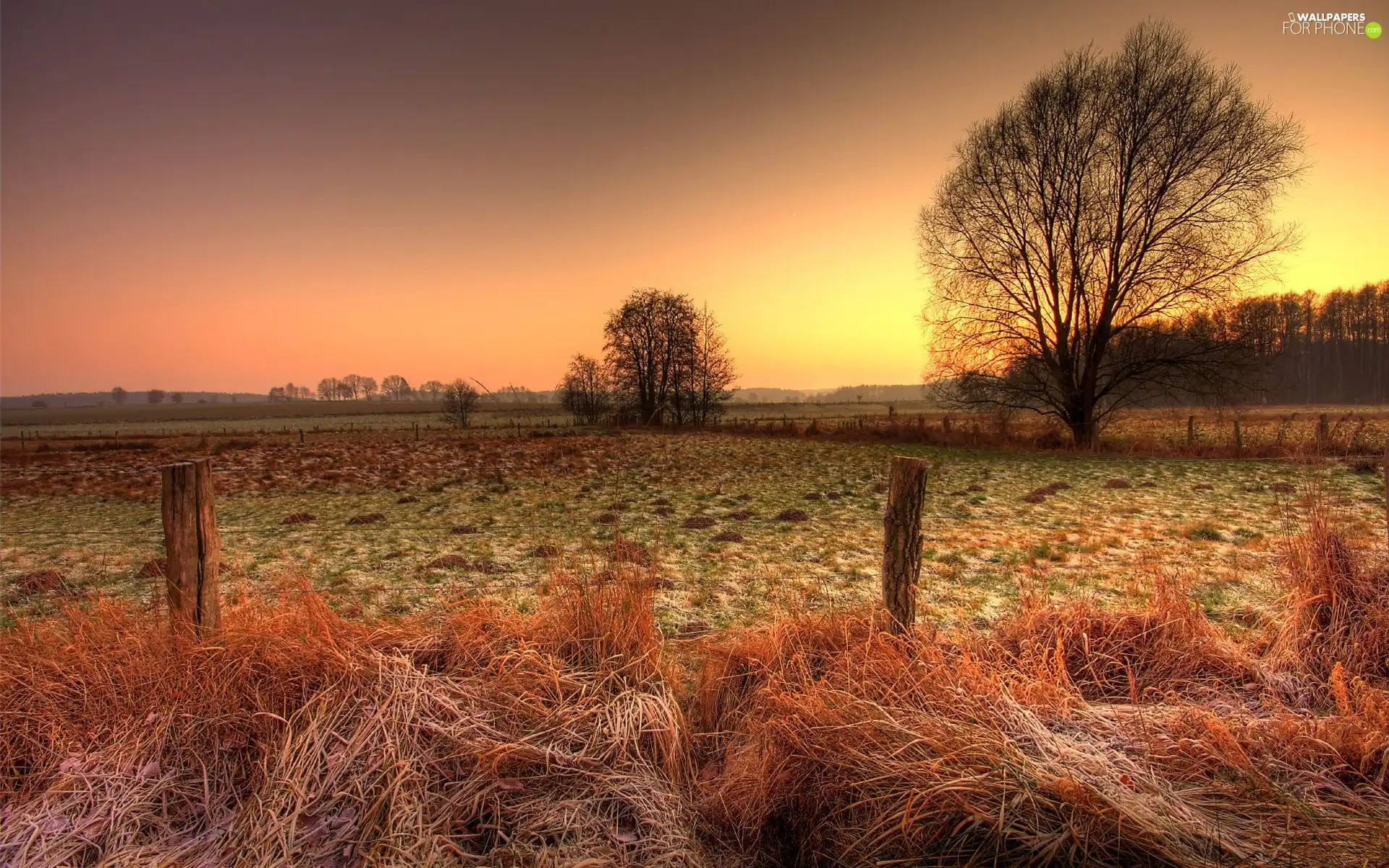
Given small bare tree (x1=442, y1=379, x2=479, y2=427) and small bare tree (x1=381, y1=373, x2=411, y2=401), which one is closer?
small bare tree (x1=442, y1=379, x2=479, y2=427)

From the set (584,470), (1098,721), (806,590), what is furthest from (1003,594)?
(584,470)

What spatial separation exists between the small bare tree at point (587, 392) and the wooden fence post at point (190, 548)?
42.2 m

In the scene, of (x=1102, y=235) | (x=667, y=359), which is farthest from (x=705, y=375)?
(x=1102, y=235)

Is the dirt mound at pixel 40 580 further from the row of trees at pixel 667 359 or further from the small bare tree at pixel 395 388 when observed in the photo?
the small bare tree at pixel 395 388

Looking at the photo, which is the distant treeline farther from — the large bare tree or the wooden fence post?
the wooden fence post

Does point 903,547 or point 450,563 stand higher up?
point 903,547

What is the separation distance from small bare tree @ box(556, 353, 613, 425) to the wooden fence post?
138 ft

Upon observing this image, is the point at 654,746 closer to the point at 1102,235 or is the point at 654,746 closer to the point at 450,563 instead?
the point at 450,563

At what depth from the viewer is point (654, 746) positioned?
3.14 m

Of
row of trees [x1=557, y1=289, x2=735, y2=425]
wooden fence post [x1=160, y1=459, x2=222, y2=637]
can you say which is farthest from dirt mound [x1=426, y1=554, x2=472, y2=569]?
row of trees [x1=557, y1=289, x2=735, y2=425]

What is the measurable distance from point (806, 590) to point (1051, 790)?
3.67 m

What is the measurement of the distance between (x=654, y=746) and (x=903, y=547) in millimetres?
2051

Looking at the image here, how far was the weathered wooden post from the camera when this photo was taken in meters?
3.64

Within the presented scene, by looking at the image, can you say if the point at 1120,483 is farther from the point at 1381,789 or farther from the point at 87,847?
the point at 87,847
